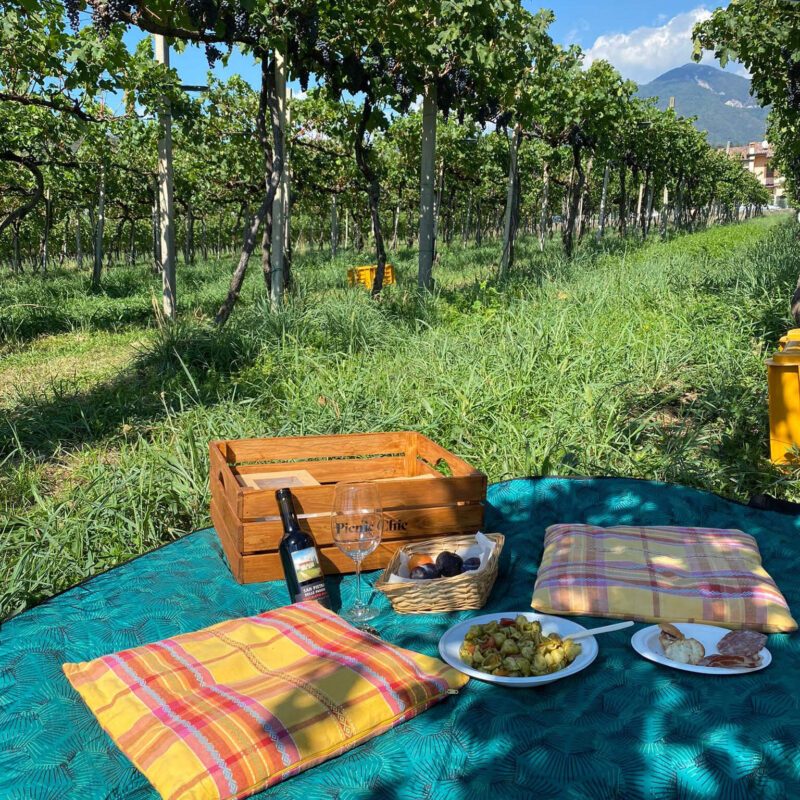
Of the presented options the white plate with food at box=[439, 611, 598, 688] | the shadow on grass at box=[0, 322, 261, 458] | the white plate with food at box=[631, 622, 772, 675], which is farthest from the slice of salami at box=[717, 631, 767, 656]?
the shadow on grass at box=[0, 322, 261, 458]

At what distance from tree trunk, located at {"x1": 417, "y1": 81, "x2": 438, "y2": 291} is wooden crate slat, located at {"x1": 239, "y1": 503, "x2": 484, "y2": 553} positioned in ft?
22.2

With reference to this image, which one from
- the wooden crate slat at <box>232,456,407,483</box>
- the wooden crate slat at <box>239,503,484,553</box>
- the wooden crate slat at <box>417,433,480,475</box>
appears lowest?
the wooden crate slat at <box>239,503,484,553</box>

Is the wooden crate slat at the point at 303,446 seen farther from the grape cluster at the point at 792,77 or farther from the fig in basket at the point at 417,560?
the grape cluster at the point at 792,77

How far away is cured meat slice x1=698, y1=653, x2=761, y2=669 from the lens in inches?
87.3

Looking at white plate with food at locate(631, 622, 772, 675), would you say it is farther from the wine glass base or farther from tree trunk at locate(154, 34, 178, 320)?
tree trunk at locate(154, 34, 178, 320)

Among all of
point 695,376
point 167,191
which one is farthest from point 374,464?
point 167,191

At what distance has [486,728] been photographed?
2.03 metres

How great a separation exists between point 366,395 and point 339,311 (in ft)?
8.82

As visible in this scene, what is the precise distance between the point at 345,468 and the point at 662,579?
1567 millimetres

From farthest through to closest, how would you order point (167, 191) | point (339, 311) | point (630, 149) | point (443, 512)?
point (630, 149) → point (167, 191) → point (339, 311) → point (443, 512)

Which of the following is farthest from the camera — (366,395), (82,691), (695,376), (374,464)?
(695,376)

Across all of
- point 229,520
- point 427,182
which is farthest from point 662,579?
point 427,182

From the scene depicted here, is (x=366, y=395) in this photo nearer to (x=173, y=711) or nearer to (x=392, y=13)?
(x=173, y=711)

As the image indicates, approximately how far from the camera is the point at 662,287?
345 inches
